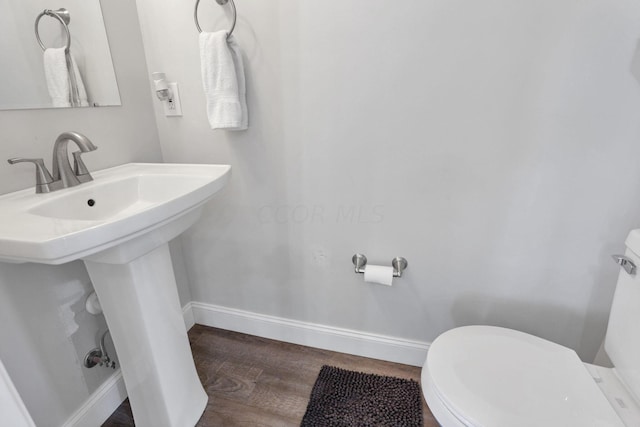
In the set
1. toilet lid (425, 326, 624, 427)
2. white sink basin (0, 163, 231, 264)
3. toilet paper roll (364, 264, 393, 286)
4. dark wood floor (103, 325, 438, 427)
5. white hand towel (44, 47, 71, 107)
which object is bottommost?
dark wood floor (103, 325, 438, 427)

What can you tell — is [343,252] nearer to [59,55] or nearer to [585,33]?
[585,33]

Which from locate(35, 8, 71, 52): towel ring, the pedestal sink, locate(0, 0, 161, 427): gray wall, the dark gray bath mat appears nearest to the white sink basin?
the pedestal sink

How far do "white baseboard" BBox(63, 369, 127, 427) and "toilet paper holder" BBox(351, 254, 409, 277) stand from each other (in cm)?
108

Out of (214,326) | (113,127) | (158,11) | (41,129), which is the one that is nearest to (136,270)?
(41,129)

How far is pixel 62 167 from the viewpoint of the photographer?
94 centimetres

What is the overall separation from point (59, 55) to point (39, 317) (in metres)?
0.85

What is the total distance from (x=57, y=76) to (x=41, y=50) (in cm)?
8

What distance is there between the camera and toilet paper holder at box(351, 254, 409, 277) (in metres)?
1.23

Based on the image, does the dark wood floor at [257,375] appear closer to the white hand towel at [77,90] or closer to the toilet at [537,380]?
the toilet at [537,380]

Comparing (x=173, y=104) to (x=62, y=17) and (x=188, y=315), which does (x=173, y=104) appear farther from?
(x=188, y=315)

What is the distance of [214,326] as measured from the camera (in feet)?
5.51

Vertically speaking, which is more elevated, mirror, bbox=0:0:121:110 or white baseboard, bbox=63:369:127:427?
mirror, bbox=0:0:121:110

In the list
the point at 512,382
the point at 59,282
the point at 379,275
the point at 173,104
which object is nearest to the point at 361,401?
the point at 379,275

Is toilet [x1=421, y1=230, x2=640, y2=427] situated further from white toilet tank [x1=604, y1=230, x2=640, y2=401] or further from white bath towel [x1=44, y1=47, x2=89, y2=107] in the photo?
white bath towel [x1=44, y1=47, x2=89, y2=107]
